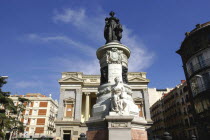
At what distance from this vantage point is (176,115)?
150ft

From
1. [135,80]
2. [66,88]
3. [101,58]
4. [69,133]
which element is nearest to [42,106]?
[66,88]

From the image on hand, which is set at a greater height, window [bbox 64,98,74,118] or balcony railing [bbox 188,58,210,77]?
balcony railing [bbox 188,58,210,77]

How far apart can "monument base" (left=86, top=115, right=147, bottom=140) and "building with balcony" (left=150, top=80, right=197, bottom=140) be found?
109 ft

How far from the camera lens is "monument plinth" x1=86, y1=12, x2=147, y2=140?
7059mm

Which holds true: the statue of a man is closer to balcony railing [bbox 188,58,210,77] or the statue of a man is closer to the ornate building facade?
balcony railing [bbox 188,58,210,77]

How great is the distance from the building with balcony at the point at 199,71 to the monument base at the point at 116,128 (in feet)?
71.2

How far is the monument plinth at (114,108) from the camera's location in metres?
7.06

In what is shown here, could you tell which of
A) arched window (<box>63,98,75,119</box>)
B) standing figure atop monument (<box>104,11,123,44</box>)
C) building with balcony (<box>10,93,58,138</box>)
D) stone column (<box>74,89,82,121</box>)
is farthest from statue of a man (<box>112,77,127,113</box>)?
building with balcony (<box>10,93,58,138</box>)

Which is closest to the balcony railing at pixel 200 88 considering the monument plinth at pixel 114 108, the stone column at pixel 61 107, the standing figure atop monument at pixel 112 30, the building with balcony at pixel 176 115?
the building with balcony at pixel 176 115

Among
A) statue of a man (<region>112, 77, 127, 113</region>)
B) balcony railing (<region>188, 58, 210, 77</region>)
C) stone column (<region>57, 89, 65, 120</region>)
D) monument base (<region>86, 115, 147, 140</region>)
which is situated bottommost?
monument base (<region>86, 115, 147, 140</region>)

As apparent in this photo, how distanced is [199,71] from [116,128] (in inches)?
1055

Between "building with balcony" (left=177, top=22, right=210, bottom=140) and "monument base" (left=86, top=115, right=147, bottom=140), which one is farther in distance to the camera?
"building with balcony" (left=177, top=22, right=210, bottom=140)

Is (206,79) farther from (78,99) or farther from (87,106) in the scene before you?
(78,99)

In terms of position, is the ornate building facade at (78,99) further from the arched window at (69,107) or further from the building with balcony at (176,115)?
the building with balcony at (176,115)
